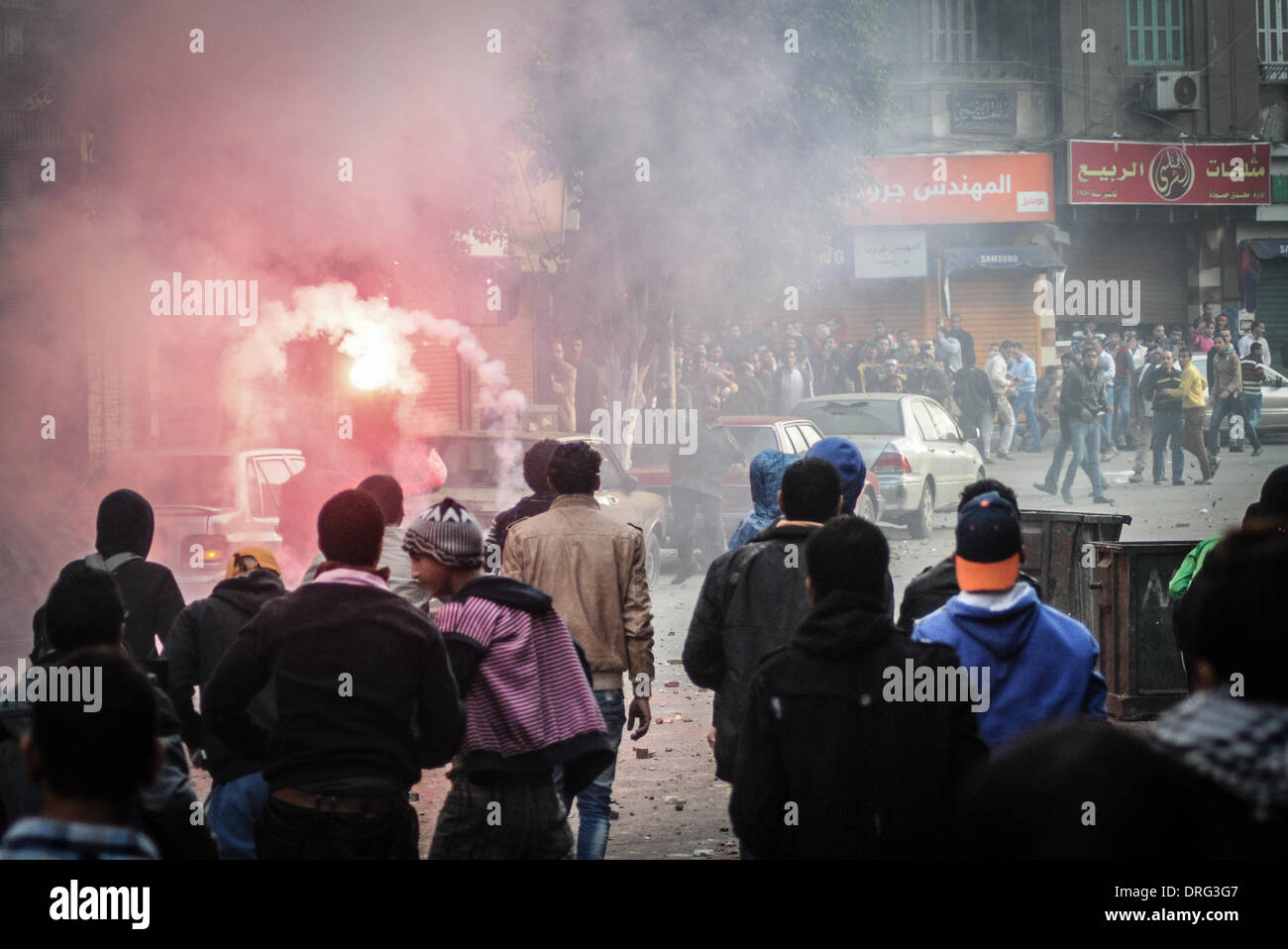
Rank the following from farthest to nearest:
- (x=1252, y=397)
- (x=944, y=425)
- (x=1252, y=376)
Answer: (x=1252, y=376) < (x=1252, y=397) < (x=944, y=425)

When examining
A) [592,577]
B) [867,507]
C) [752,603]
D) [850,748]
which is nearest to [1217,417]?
[867,507]

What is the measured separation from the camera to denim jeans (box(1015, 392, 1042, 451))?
68.9 ft

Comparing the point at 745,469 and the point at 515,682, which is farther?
the point at 745,469

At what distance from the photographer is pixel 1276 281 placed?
28.2m

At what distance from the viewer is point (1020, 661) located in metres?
3.26

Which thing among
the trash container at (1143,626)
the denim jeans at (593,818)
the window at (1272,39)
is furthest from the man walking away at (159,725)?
the window at (1272,39)

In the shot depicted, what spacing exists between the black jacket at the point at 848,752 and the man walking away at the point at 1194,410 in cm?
1533

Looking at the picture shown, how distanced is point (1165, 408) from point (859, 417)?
4.49 m

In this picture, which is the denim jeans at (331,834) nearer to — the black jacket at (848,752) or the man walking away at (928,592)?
the black jacket at (848,752)

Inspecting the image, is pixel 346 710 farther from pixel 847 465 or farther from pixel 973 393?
pixel 973 393

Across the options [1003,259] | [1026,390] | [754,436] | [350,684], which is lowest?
[350,684]

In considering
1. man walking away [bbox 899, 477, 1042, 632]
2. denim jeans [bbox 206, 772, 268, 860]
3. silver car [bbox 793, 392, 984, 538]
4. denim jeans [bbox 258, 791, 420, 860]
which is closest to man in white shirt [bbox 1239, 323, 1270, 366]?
silver car [bbox 793, 392, 984, 538]

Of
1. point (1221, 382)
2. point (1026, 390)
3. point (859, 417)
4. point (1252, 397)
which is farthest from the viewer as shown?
point (1026, 390)
